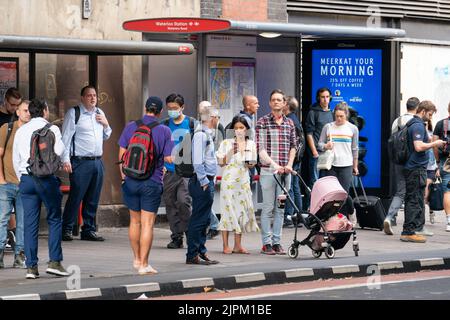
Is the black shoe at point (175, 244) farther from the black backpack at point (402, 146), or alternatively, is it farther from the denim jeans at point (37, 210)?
the black backpack at point (402, 146)

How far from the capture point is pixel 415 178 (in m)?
17.7

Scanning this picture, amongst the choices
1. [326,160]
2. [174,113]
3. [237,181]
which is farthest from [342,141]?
[174,113]

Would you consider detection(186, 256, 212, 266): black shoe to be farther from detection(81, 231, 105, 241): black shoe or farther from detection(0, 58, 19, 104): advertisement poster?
detection(0, 58, 19, 104): advertisement poster

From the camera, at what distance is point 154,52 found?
Result: 56.0 ft

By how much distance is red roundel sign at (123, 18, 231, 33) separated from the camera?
17141 millimetres

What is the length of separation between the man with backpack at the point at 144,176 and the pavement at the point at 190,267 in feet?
1.21

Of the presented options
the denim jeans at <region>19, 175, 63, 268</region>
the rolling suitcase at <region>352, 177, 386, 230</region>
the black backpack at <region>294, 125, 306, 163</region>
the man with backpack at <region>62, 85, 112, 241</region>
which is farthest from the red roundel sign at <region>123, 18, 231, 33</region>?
the denim jeans at <region>19, 175, 63, 268</region>

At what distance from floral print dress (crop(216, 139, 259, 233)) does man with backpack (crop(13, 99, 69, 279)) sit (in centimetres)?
297

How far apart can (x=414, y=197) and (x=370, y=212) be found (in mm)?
1670

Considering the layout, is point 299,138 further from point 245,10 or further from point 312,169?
point 245,10

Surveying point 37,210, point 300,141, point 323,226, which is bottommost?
point 323,226

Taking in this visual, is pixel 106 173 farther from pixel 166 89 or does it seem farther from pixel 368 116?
pixel 368 116

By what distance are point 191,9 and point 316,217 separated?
5.18 meters
